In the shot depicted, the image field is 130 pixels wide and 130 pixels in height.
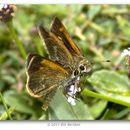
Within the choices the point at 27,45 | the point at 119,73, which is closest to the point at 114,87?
the point at 119,73

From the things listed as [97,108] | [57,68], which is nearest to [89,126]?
[97,108]

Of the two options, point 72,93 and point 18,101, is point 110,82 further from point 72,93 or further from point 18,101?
point 18,101

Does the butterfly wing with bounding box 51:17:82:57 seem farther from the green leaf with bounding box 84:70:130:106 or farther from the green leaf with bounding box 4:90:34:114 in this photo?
the green leaf with bounding box 4:90:34:114

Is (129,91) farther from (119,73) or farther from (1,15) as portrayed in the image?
(1,15)

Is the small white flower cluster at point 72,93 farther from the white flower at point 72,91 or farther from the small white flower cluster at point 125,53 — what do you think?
the small white flower cluster at point 125,53

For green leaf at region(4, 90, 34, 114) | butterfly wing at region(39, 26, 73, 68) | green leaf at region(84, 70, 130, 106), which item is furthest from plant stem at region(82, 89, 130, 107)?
green leaf at region(4, 90, 34, 114)

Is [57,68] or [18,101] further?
[18,101]

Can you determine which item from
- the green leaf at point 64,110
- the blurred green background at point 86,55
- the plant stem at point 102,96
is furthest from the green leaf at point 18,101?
the plant stem at point 102,96
